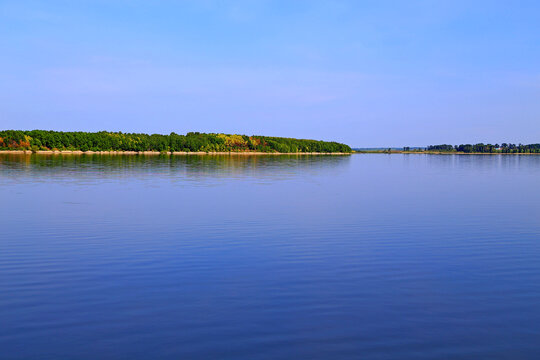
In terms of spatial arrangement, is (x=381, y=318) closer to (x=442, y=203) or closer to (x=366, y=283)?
(x=366, y=283)

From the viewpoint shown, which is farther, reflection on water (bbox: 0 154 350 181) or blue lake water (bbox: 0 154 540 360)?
reflection on water (bbox: 0 154 350 181)

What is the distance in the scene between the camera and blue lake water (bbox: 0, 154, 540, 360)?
10.1m

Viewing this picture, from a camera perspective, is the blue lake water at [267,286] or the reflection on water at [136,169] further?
the reflection on water at [136,169]

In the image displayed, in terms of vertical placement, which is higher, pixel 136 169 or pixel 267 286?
pixel 136 169

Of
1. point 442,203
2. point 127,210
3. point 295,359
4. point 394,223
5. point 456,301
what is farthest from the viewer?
point 442,203

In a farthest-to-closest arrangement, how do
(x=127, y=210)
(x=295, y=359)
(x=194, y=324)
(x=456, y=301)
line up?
(x=127, y=210) < (x=456, y=301) < (x=194, y=324) < (x=295, y=359)

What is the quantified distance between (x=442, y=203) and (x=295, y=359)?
3259 centimetres

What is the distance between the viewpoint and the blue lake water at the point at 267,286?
10062mm

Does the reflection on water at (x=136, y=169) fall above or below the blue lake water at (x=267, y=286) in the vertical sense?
above

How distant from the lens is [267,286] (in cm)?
1427

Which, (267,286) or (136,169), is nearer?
(267,286)

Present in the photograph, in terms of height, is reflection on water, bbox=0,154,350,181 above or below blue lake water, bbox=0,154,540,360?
above

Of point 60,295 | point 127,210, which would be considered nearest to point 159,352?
point 60,295

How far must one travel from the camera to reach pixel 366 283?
1476 centimetres
